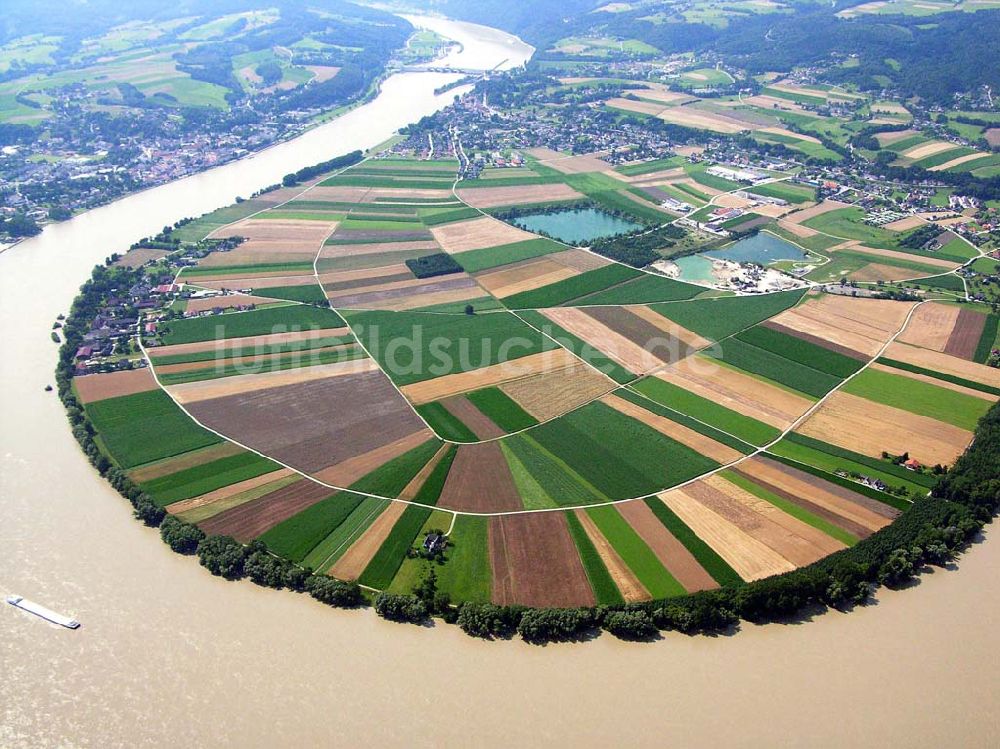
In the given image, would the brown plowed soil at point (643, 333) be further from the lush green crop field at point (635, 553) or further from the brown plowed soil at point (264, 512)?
the brown plowed soil at point (264, 512)

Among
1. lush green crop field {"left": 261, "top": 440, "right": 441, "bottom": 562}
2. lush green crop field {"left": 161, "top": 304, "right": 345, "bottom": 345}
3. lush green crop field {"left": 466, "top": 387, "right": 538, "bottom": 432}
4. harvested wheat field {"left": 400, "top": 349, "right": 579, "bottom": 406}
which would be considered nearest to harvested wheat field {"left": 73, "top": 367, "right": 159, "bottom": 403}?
lush green crop field {"left": 161, "top": 304, "right": 345, "bottom": 345}

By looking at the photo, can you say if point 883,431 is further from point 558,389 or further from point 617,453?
point 558,389

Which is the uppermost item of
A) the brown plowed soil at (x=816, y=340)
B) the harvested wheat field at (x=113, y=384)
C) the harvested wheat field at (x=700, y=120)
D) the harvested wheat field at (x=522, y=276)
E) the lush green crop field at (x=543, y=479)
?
the harvested wheat field at (x=700, y=120)

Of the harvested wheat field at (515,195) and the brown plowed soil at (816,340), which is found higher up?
the harvested wheat field at (515,195)

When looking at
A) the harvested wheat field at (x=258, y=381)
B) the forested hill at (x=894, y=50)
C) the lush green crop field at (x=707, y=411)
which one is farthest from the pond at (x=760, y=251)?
the forested hill at (x=894, y=50)

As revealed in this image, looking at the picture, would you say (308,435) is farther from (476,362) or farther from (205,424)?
(476,362)

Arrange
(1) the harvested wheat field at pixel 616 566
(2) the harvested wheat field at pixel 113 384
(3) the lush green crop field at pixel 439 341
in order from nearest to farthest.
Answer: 1. (1) the harvested wheat field at pixel 616 566
2. (2) the harvested wheat field at pixel 113 384
3. (3) the lush green crop field at pixel 439 341

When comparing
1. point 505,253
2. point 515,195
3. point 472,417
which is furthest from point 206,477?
point 515,195
